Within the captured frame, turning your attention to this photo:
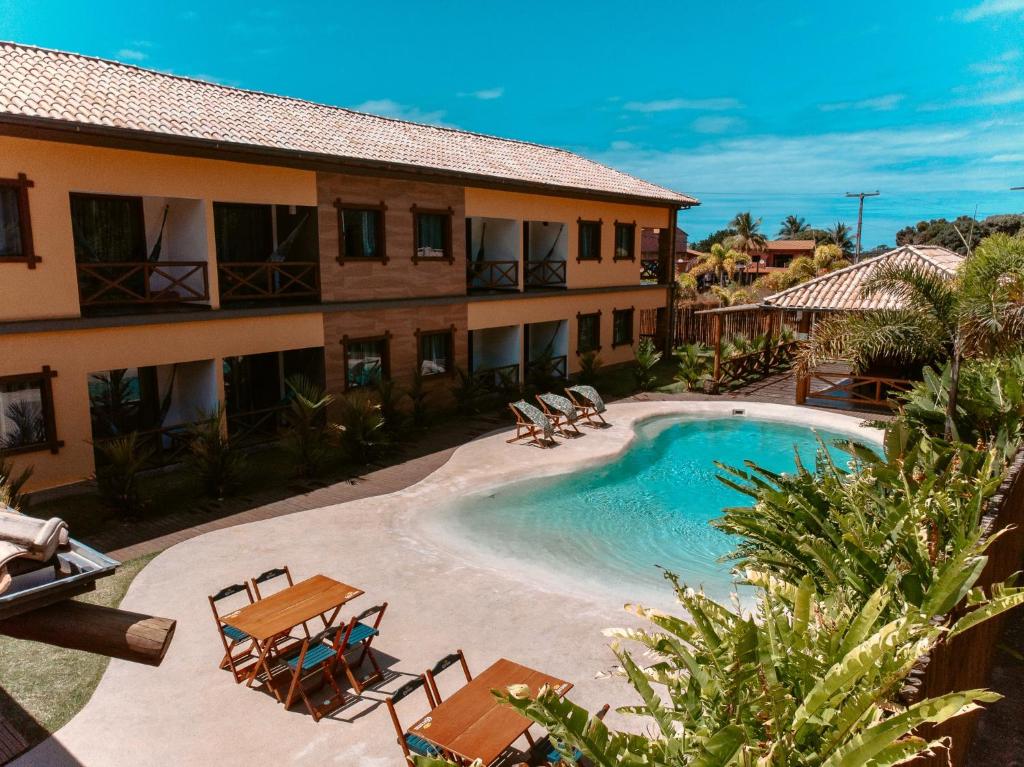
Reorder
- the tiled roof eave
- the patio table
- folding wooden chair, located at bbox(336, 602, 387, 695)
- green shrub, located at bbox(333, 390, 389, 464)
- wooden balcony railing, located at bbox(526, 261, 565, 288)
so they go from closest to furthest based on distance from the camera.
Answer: the patio table → folding wooden chair, located at bbox(336, 602, 387, 695) → the tiled roof eave → green shrub, located at bbox(333, 390, 389, 464) → wooden balcony railing, located at bbox(526, 261, 565, 288)

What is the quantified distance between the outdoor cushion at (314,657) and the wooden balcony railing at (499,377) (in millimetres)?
13982

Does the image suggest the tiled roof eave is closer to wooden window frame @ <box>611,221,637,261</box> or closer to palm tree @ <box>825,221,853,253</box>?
wooden window frame @ <box>611,221,637,261</box>

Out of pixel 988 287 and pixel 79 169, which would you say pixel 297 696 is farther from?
pixel 988 287

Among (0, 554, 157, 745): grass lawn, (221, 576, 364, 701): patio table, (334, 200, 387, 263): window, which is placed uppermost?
(334, 200, 387, 263): window

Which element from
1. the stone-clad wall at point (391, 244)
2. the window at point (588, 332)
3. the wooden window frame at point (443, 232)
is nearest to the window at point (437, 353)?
the stone-clad wall at point (391, 244)

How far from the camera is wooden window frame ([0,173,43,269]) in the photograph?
1214cm

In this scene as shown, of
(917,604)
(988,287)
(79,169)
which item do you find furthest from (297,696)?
(988,287)

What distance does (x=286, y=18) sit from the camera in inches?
1582

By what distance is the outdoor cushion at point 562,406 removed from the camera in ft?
61.1

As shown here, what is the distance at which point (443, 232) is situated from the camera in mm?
20422

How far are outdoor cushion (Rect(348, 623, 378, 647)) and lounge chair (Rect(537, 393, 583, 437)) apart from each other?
36.9 ft

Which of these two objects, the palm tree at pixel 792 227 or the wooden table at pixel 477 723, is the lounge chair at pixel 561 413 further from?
the palm tree at pixel 792 227

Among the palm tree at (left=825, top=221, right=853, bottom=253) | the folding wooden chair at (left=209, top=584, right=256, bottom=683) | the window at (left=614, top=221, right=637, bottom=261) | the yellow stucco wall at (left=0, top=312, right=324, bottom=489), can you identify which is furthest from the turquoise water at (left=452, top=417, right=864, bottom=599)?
the palm tree at (left=825, top=221, right=853, bottom=253)

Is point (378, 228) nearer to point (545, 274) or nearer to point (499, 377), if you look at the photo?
point (499, 377)
